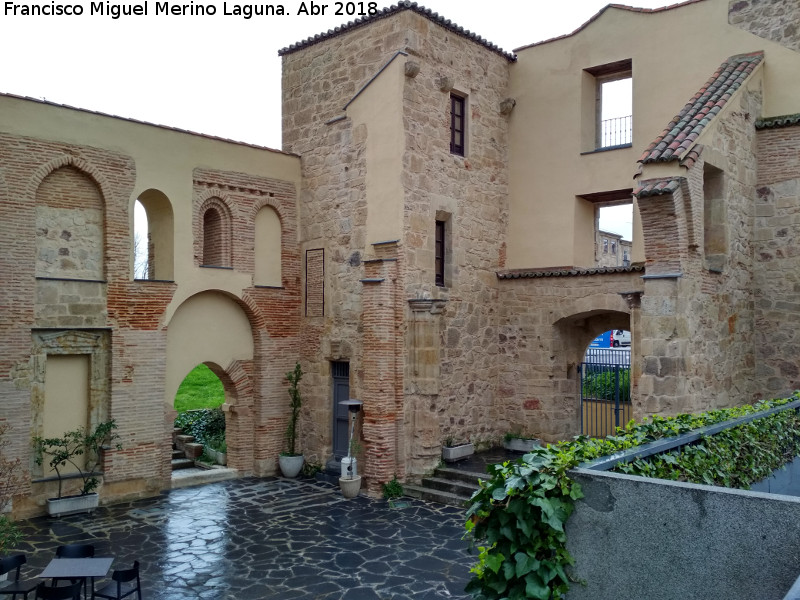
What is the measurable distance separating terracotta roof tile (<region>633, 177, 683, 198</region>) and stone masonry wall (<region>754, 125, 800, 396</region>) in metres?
3.41

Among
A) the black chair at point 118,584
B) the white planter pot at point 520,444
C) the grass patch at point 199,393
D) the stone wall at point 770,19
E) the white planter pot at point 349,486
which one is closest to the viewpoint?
the black chair at point 118,584

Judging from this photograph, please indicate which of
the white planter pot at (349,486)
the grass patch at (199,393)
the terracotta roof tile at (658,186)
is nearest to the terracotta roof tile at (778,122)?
the terracotta roof tile at (658,186)

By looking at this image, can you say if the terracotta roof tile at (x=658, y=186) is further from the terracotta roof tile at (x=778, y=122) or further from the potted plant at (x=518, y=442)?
the potted plant at (x=518, y=442)

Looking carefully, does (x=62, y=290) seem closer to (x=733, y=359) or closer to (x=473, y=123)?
(x=473, y=123)

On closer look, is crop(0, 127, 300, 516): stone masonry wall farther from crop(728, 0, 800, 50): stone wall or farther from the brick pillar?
crop(728, 0, 800, 50): stone wall

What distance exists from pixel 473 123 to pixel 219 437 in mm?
9127

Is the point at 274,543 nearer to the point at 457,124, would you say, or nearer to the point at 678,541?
the point at 678,541

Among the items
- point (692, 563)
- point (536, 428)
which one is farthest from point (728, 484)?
point (536, 428)

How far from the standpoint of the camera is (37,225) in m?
11.5

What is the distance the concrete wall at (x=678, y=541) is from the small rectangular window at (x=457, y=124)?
10.4 metres

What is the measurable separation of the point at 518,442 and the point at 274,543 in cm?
609

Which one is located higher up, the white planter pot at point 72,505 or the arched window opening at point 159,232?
the arched window opening at point 159,232

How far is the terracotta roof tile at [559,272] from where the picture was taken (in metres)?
13.0

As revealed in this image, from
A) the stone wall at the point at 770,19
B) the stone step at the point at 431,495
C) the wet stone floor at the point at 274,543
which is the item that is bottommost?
the wet stone floor at the point at 274,543
